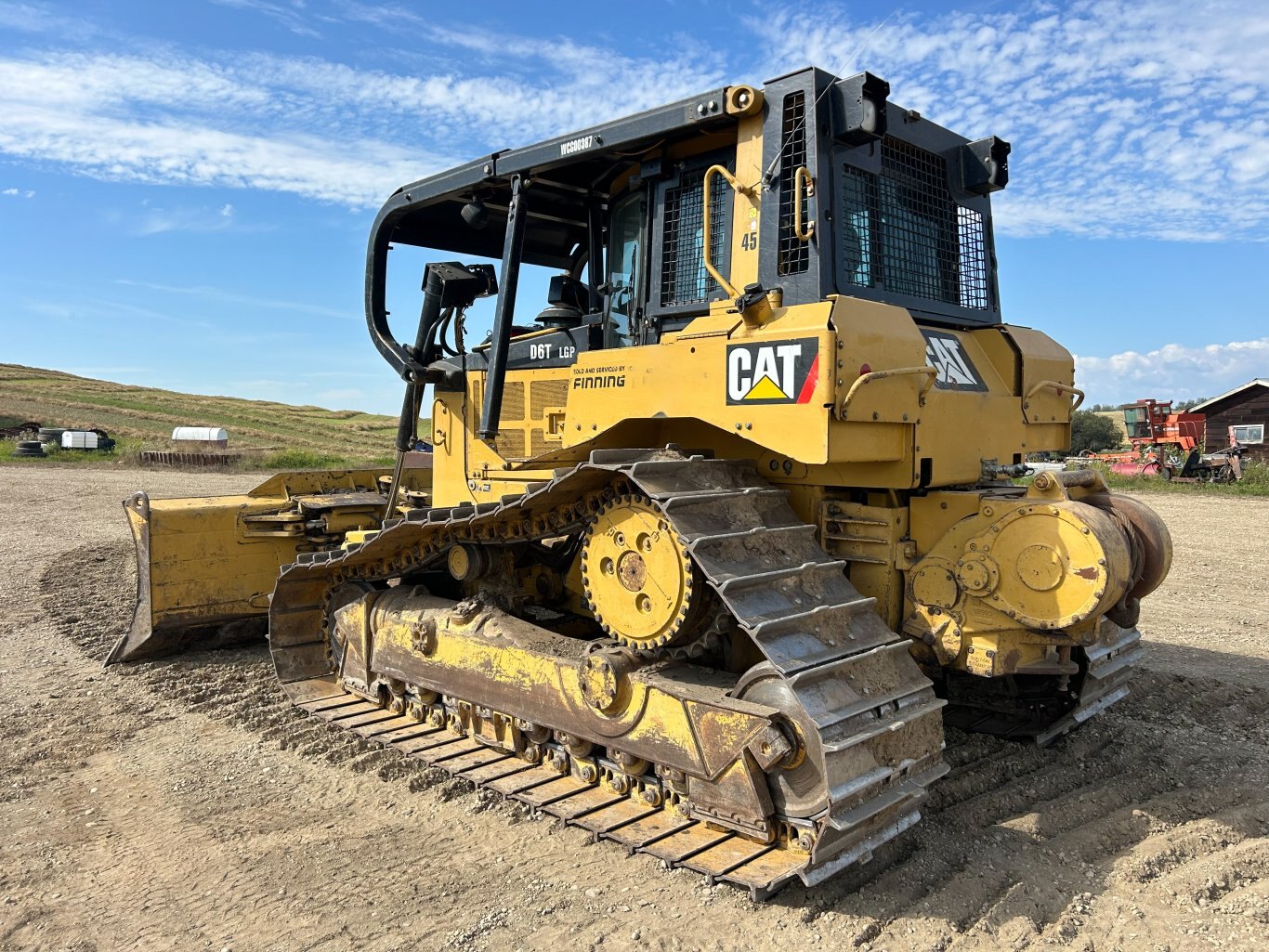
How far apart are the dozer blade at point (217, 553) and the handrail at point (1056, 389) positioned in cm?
520

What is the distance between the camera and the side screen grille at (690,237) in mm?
4852

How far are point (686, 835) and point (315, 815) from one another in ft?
6.42

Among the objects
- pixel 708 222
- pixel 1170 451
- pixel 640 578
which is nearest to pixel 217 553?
pixel 640 578

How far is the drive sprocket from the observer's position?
4.03 m

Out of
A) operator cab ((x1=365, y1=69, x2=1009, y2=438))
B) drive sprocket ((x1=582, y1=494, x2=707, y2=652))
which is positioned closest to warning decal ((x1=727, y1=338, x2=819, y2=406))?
operator cab ((x1=365, y1=69, x2=1009, y2=438))

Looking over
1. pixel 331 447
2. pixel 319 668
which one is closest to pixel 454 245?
pixel 319 668

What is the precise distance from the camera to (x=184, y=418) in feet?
153

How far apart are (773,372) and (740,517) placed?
676 mm

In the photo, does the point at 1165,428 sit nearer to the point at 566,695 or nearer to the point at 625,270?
the point at 625,270

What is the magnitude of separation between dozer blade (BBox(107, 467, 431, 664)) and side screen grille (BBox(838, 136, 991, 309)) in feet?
15.7

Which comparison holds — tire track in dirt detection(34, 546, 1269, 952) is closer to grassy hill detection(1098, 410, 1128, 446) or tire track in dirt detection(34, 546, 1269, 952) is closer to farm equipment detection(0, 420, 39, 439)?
farm equipment detection(0, 420, 39, 439)

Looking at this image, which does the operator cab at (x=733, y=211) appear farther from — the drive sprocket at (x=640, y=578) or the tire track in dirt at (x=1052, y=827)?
the tire track in dirt at (x=1052, y=827)

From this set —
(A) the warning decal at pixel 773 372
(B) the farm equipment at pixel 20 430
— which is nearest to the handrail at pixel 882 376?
(A) the warning decal at pixel 773 372

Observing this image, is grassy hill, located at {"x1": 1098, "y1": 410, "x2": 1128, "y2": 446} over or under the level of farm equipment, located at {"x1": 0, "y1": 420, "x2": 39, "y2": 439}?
over
